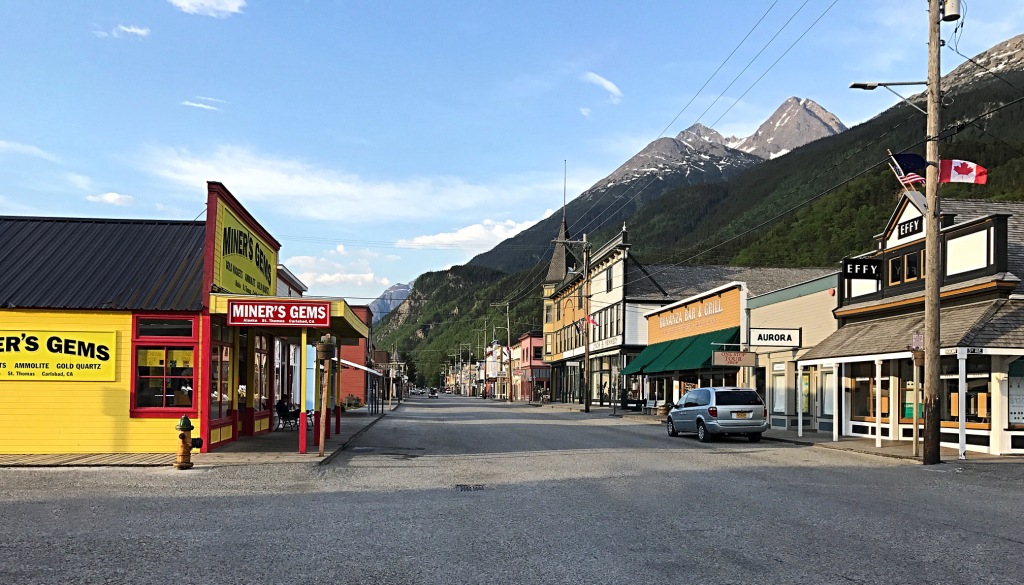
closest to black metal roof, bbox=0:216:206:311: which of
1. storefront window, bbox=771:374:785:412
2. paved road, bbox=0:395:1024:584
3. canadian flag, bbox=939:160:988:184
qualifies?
paved road, bbox=0:395:1024:584

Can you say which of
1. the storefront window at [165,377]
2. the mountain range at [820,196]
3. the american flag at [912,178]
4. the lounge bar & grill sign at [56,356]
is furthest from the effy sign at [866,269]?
the lounge bar & grill sign at [56,356]

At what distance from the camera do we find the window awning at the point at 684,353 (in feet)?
124

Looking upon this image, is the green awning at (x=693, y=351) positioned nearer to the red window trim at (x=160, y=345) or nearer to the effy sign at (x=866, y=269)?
the effy sign at (x=866, y=269)

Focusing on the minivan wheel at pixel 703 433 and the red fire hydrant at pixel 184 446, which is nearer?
the red fire hydrant at pixel 184 446

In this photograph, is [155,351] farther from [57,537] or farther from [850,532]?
[850,532]

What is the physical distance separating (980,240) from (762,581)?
59.0ft

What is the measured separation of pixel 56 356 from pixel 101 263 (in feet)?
8.60

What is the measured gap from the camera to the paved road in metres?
7.86

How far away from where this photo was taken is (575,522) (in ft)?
34.5

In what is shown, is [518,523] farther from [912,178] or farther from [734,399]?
[734,399]

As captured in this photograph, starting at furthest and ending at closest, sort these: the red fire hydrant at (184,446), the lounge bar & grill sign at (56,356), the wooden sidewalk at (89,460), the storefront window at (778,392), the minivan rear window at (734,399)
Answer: the storefront window at (778,392), the minivan rear window at (734,399), the lounge bar & grill sign at (56,356), the wooden sidewalk at (89,460), the red fire hydrant at (184,446)

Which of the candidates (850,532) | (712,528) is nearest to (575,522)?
(712,528)

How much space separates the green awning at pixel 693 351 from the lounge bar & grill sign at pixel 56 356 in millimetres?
22423

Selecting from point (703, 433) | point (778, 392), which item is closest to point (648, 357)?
point (778, 392)
